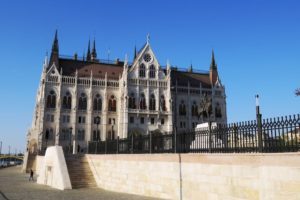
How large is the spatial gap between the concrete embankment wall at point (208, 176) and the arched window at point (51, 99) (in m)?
45.2

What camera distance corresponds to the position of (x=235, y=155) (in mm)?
12625

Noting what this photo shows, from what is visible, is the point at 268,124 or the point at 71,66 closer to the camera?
the point at 268,124

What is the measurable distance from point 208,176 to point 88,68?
61.6 meters

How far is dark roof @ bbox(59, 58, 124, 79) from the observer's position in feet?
230

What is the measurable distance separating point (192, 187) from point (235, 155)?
3.25 metres

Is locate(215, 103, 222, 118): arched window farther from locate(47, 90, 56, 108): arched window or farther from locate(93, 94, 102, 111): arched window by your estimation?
locate(47, 90, 56, 108): arched window

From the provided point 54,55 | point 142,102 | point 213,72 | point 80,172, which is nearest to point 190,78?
point 213,72

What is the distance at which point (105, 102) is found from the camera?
223 ft

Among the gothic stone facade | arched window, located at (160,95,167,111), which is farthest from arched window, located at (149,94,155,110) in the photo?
arched window, located at (160,95,167,111)

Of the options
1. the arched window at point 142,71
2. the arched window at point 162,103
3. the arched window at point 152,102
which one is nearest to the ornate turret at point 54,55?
the arched window at point 142,71

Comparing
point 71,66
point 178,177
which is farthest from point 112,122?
point 178,177

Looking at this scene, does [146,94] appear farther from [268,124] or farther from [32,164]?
[268,124]

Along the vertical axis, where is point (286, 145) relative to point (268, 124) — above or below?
below

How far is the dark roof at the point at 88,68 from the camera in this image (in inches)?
2761
